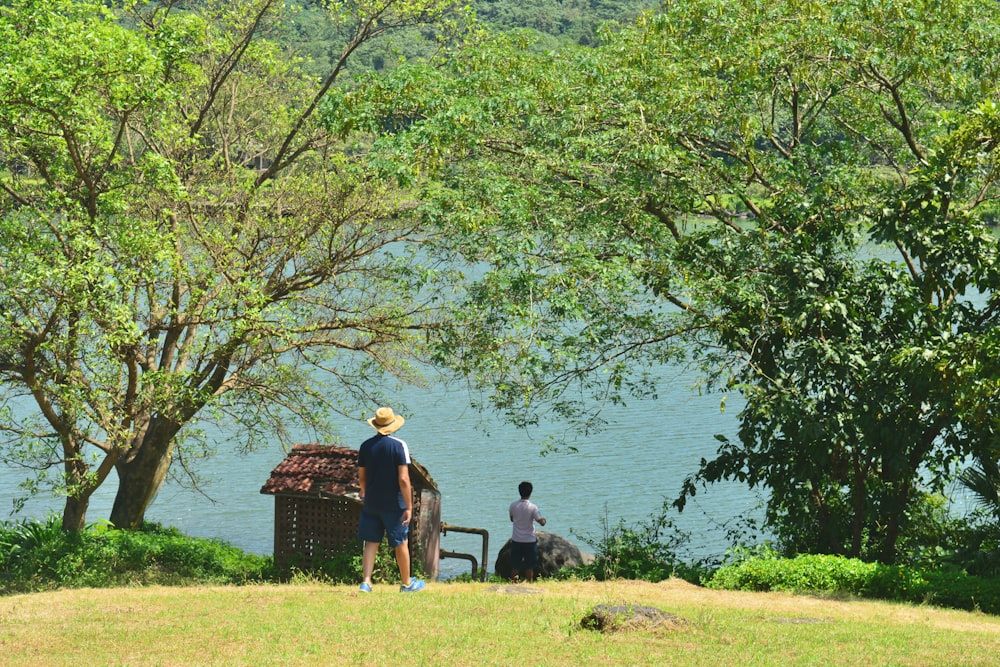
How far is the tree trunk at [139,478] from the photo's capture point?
17047 millimetres

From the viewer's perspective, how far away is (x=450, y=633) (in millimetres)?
8281

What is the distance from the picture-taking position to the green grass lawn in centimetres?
771

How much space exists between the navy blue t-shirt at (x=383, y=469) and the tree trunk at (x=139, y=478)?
26.2ft

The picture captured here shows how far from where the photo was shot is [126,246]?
13836 mm

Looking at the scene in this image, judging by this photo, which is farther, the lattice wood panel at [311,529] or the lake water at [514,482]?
the lake water at [514,482]

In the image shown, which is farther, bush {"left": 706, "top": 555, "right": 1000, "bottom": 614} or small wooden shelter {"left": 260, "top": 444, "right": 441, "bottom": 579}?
small wooden shelter {"left": 260, "top": 444, "right": 441, "bottom": 579}

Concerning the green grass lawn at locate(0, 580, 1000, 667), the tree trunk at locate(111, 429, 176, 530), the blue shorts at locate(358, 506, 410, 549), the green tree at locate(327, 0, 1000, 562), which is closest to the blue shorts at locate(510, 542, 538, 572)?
the green tree at locate(327, 0, 1000, 562)

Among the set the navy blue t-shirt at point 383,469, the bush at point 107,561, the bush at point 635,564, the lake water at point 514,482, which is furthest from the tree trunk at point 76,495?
the bush at point 635,564

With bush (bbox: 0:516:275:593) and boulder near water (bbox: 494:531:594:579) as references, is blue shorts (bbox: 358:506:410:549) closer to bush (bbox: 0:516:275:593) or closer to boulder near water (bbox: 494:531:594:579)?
bush (bbox: 0:516:275:593)

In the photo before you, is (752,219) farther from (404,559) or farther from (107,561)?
(107,561)

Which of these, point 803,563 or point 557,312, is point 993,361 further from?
point 557,312

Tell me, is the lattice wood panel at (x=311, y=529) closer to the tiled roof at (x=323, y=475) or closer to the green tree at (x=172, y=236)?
the tiled roof at (x=323, y=475)

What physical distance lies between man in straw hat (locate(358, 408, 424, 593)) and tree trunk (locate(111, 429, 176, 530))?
793 cm

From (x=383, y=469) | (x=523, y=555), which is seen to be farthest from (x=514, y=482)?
(x=383, y=469)
